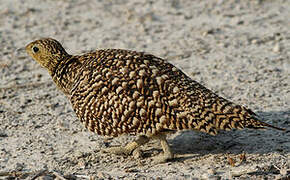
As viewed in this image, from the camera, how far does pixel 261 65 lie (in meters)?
8.52

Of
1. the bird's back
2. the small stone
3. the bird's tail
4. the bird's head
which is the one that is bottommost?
the bird's tail

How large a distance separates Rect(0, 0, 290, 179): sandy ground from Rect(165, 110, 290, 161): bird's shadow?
0.01 m

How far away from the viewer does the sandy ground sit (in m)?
5.70

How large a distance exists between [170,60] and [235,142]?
10.2 feet

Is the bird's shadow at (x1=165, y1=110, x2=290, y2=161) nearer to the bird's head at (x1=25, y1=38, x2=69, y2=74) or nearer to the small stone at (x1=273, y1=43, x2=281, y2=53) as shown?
the bird's head at (x1=25, y1=38, x2=69, y2=74)

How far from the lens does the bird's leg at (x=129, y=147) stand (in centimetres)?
595

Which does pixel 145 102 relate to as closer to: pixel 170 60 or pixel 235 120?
pixel 235 120

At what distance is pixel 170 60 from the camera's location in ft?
29.5

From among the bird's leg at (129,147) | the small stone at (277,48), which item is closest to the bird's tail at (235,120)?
the bird's leg at (129,147)

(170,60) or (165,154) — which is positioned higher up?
(170,60)

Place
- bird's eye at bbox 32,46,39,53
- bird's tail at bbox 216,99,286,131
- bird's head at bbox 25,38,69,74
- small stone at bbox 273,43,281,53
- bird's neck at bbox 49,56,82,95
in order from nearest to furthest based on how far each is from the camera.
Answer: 1. bird's tail at bbox 216,99,286,131
2. bird's neck at bbox 49,56,82,95
3. bird's head at bbox 25,38,69,74
4. bird's eye at bbox 32,46,39,53
5. small stone at bbox 273,43,281,53

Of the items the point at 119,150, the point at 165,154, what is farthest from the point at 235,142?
the point at 119,150

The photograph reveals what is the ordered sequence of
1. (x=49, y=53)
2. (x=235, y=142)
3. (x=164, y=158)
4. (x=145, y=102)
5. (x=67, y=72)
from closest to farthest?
(x=145, y=102)
(x=164, y=158)
(x=235, y=142)
(x=67, y=72)
(x=49, y=53)

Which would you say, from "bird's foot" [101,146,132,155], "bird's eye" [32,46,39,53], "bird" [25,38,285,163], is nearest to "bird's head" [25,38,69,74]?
"bird's eye" [32,46,39,53]
